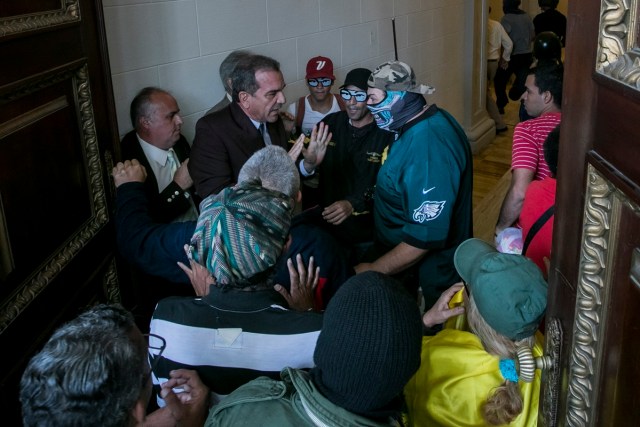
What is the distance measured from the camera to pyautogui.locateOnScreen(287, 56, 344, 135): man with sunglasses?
3.52 meters

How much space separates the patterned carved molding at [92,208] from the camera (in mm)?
1613

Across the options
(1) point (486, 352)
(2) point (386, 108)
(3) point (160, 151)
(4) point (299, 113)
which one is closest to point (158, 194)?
(3) point (160, 151)

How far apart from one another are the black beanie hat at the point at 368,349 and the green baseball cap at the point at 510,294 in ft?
1.03

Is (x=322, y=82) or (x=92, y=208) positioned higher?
(x=322, y=82)

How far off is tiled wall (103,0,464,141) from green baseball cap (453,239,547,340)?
1752mm

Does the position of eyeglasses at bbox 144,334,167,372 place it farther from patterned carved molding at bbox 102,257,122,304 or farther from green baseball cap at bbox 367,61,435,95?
green baseball cap at bbox 367,61,435,95

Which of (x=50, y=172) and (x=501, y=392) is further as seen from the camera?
(x=50, y=172)

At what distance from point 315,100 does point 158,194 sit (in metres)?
1.35

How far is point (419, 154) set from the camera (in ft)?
7.57

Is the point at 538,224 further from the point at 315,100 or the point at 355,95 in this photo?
the point at 315,100

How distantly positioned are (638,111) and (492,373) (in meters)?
0.93

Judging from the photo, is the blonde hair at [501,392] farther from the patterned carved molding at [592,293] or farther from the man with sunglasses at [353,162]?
the man with sunglasses at [353,162]

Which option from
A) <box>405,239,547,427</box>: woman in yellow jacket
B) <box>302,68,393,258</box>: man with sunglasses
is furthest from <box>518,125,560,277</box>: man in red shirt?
<box>302,68,393,258</box>: man with sunglasses

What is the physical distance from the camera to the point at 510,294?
1341 mm
